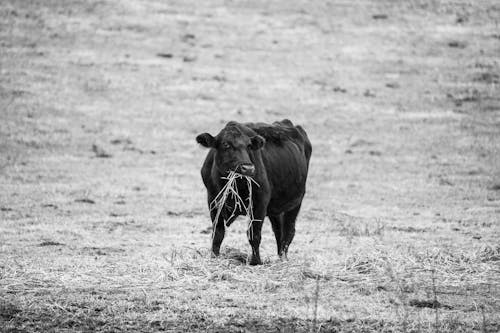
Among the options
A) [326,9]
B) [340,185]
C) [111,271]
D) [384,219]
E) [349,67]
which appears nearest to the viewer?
[111,271]

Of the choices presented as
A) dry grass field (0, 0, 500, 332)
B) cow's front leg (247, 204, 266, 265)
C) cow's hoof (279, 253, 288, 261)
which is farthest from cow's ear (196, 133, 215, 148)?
cow's hoof (279, 253, 288, 261)

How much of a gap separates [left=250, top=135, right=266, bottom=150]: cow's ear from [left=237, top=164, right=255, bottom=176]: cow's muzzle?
0.62 m

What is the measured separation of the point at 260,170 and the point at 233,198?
56 centimetres

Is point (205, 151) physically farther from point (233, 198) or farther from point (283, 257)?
point (233, 198)

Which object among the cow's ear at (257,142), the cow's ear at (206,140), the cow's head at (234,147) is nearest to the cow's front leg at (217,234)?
the cow's head at (234,147)

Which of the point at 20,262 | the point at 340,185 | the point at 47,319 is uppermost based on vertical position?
the point at 47,319

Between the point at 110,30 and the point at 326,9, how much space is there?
10261mm

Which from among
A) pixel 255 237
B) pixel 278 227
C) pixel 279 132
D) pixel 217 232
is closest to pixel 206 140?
pixel 217 232

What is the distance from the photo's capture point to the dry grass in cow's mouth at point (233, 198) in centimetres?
940

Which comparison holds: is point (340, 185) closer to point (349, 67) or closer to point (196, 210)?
point (196, 210)

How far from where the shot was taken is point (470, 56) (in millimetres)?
31453

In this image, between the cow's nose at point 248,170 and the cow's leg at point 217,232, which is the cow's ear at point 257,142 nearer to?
the cow's nose at point 248,170

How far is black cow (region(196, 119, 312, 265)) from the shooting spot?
31.6ft

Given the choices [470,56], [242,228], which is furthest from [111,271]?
[470,56]
